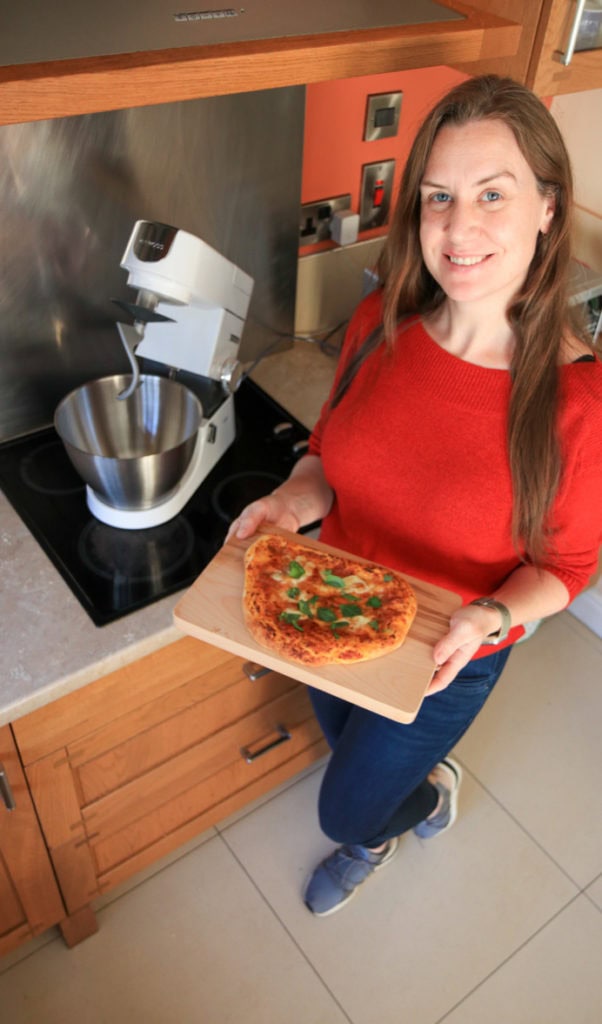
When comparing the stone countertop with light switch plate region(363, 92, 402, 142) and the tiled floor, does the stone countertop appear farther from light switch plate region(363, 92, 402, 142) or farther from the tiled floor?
light switch plate region(363, 92, 402, 142)

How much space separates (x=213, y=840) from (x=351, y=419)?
112cm

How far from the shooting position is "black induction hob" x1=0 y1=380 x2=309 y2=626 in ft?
4.40

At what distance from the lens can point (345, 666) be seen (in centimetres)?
116

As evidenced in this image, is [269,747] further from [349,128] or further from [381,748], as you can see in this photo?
[349,128]

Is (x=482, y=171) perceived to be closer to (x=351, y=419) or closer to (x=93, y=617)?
(x=351, y=419)

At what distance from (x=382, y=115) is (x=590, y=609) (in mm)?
1495

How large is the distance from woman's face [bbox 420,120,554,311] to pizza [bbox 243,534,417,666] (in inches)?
17.6

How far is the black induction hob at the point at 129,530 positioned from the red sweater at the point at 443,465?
0.22 meters

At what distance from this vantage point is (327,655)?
1150mm

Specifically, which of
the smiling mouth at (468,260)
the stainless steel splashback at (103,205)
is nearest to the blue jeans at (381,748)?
the smiling mouth at (468,260)

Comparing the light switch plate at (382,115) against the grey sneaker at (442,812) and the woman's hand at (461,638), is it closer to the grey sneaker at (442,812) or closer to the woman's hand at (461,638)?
the woman's hand at (461,638)

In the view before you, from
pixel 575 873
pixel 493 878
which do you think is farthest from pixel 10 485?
pixel 575 873

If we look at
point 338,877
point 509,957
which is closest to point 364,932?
point 338,877

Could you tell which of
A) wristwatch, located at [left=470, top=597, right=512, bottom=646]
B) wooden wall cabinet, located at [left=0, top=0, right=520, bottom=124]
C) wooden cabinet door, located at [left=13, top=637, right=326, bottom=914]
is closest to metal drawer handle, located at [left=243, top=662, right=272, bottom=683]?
wooden cabinet door, located at [left=13, top=637, right=326, bottom=914]
